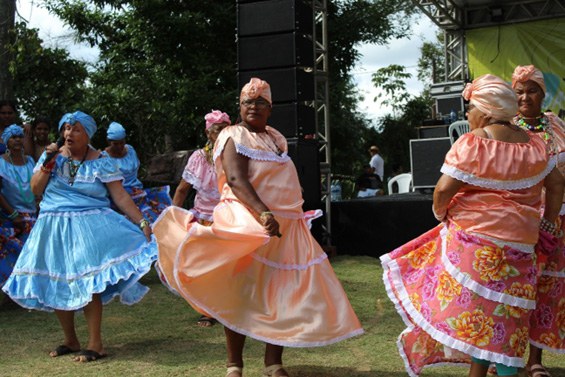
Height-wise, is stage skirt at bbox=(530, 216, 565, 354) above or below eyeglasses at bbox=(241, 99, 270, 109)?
below

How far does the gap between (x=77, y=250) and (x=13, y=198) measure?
8.53 feet

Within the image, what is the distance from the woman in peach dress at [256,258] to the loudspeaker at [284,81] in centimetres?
484

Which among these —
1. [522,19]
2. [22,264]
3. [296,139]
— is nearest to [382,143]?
[522,19]

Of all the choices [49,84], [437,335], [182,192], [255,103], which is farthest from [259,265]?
[49,84]

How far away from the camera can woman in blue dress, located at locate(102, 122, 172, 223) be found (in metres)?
8.27

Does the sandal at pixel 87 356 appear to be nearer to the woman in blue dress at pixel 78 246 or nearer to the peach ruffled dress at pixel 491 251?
the woman in blue dress at pixel 78 246

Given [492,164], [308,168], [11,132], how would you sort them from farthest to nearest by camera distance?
1. [308,168]
2. [11,132]
3. [492,164]

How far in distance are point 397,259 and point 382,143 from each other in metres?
25.3

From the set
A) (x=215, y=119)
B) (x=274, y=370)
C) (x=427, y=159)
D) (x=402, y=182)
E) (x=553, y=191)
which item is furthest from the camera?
(x=402, y=182)

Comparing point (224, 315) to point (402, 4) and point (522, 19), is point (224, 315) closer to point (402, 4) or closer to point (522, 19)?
point (522, 19)

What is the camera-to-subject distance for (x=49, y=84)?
16328 mm

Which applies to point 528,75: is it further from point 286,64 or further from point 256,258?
point 286,64

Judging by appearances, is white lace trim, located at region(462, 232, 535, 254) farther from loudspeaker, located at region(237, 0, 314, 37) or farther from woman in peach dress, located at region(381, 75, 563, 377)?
loudspeaker, located at region(237, 0, 314, 37)

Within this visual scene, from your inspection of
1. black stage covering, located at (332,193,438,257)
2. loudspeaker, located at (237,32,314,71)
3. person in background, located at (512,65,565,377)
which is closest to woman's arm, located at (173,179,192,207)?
loudspeaker, located at (237,32,314,71)
